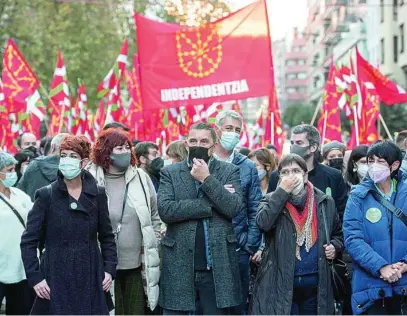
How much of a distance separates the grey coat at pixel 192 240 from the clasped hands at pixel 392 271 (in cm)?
110

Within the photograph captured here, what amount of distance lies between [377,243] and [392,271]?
24cm

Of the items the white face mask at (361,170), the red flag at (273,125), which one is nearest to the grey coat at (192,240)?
the white face mask at (361,170)

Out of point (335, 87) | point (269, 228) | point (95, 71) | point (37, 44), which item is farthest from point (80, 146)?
point (95, 71)

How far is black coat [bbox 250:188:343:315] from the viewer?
629 centimetres

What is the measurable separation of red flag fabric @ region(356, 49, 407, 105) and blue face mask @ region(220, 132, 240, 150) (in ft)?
26.4

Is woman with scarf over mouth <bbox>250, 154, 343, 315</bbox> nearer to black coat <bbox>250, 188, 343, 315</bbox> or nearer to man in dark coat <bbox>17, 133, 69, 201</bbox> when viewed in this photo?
black coat <bbox>250, 188, 343, 315</bbox>

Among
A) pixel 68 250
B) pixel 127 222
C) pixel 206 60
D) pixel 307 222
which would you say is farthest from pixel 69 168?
pixel 206 60

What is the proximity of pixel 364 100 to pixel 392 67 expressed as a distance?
1268 inches

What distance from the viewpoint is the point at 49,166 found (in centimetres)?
862

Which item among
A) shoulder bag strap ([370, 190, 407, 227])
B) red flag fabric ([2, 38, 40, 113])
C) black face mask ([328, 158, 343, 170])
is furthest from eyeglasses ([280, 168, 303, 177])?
red flag fabric ([2, 38, 40, 113])

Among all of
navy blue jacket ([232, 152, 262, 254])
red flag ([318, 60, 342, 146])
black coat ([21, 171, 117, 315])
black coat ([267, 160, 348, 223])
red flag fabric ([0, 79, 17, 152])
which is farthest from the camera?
red flag fabric ([0, 79, 17, 152])

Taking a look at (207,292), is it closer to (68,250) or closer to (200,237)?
(200,237)

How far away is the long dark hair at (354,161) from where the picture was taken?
788cm

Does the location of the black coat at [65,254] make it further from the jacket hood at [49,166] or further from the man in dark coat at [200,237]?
the jacket hood at [49,166]
